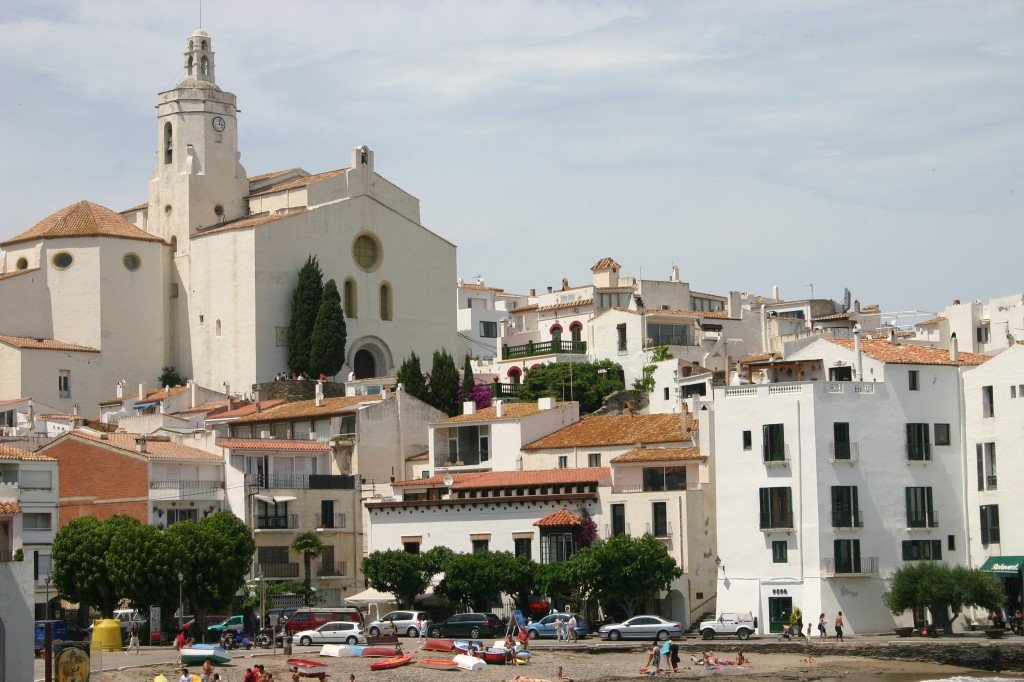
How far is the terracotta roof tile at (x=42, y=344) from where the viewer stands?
9345 centimetres

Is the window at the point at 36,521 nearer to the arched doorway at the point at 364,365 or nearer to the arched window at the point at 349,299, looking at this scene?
the arched doorway at the point at 364,365

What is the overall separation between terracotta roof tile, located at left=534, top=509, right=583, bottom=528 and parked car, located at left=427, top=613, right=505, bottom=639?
176 inches

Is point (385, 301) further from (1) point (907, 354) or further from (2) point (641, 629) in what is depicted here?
(2) point (641, 629)

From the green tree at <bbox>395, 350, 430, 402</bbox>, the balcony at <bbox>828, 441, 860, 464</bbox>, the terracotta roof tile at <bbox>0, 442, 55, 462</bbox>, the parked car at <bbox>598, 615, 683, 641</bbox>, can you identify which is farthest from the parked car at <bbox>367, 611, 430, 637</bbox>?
the green tree at <bbox>395, 350, 430, 402</bbox>

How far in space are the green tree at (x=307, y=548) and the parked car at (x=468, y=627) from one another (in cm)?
849

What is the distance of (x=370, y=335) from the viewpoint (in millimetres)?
99938

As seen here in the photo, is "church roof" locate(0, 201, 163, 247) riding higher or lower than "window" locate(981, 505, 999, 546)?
higher

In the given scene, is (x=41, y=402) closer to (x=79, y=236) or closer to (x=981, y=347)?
(x=79, y=236)

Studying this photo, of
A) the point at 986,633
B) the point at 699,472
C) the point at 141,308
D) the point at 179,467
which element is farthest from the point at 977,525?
the point at 141,308

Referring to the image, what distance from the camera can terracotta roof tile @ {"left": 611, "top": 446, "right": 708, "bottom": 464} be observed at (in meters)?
62.2

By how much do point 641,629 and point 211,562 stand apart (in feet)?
45.3

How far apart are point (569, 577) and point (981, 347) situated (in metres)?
31.5

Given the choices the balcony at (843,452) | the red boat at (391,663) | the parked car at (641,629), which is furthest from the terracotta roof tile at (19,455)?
the balcony at (843,452)

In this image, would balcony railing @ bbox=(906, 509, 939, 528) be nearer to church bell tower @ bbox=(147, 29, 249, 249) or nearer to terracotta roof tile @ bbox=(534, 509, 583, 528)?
terracotta roof tile @ bbox=(534, 509, 583, 528)
